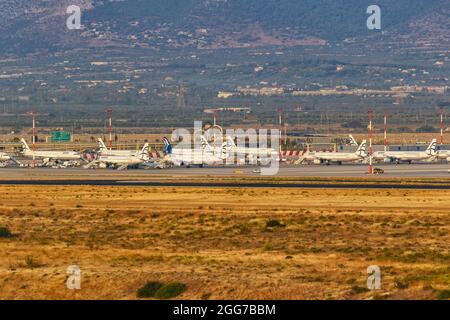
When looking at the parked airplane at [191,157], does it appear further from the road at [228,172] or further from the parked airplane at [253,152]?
the parked airplane at [253,152]

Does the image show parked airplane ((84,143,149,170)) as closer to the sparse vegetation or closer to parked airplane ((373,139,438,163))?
parked airplane ((373,139,438,163))

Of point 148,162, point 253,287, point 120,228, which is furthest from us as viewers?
point 148,162

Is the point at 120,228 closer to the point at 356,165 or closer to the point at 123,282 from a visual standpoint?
the point at 123,282

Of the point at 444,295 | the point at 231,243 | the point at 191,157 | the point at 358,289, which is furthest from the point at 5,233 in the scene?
the point at 191,157

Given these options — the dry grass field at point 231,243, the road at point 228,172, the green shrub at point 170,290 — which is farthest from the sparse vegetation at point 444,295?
the road at point 228,172

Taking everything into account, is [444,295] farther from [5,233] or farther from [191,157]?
[191,157]

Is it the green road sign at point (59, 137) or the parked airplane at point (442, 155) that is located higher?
the green road sign at point (59, 137)
